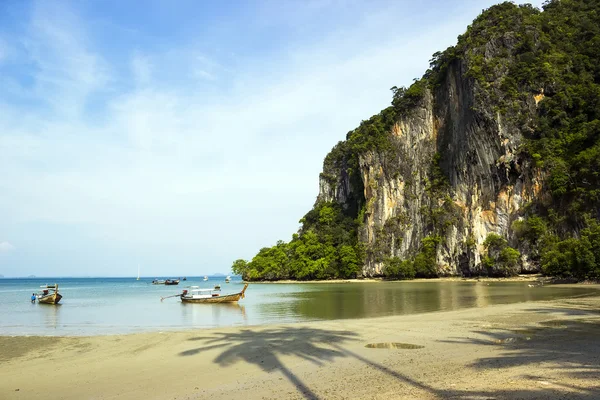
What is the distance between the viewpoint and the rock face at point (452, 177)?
67.7 m

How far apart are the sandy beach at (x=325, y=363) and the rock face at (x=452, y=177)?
54.1m

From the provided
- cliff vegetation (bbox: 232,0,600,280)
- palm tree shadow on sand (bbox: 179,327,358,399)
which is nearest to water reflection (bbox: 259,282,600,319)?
palm tree shadow on sand (bbox: 179,327,358,399)

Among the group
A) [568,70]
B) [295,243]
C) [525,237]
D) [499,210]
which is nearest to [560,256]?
[525,237]

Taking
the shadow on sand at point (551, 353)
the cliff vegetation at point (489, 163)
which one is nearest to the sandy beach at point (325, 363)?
the shadow on sand at point (551, 353)

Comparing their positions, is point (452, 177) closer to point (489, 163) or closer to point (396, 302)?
point (489, 163)

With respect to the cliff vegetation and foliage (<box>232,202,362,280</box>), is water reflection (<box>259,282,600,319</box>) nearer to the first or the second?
the cliff vegetation

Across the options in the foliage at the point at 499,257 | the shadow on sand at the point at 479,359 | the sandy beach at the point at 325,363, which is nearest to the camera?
the shadow on sand at the point at 479,359

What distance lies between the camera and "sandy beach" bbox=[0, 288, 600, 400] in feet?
27.3

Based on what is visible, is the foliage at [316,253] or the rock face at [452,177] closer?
the rock face at [452,177]

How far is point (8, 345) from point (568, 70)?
79.1 meters

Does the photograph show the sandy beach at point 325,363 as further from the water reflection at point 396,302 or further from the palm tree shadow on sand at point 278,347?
the water reflection at point 396,302

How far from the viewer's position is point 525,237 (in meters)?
62.1

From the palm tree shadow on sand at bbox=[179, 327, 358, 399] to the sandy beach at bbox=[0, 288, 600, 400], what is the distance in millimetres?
32

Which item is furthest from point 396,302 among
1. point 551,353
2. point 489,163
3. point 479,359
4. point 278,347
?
point 489,163
